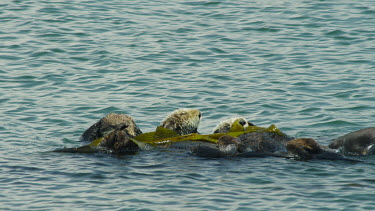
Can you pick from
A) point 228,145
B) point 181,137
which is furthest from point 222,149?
point 181,137

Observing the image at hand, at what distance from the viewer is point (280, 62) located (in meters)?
12.0

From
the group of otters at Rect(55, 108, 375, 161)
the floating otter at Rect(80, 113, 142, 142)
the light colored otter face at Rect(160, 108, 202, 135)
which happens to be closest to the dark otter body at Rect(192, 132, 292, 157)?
the group of otters at Rect(55, 108, 375, 161)

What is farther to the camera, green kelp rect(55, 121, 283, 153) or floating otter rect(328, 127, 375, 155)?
green kelp rect(55, 121, 283, 153)

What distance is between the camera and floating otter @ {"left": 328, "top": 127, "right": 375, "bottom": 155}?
20.4 feet

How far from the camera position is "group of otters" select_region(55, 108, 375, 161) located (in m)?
6.21

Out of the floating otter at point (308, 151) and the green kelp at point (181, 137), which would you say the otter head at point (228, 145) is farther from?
the floating otter at point (308, 151)

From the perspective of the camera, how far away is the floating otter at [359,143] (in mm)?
6230

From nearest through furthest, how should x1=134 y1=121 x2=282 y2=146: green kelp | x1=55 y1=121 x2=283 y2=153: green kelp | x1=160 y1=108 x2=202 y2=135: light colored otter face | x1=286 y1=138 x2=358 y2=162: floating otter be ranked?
x1=286 y1=138 x2=358 y2=162: floating otter → x1=55 y1=121 x2=283 y2=153: green kelp → x1=134 y1=121 x2=282 y2=146: green kelp → x1=160 y1=108 x2=202 y2=135: light colored otter face

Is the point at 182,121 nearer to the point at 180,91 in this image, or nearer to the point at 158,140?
the point at 158,140

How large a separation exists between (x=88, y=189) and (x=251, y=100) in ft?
16.1

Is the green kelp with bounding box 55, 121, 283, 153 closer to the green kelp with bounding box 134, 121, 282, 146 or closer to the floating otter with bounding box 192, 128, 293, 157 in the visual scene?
the green kelp with bounding box 134, 121, 282, 146

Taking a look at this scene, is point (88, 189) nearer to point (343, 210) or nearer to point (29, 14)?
point (343, 210)

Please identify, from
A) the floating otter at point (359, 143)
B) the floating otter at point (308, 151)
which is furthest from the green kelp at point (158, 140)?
the floating otter at point (359, 143)

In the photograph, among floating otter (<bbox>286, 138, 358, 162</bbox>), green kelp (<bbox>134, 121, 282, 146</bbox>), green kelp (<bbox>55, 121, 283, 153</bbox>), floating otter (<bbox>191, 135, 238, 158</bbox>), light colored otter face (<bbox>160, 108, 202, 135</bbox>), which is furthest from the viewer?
light colored otter face (<bbox>160, 108, 202, 135</bbox>)
